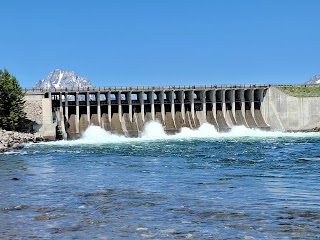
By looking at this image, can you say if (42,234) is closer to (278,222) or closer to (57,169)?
(278,222)

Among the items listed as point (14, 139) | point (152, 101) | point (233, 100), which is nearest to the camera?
point (14, 139)

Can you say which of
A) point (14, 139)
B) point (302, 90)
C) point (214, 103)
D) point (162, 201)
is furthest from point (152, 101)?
point (162, 201)

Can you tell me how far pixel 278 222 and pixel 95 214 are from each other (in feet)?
18.5

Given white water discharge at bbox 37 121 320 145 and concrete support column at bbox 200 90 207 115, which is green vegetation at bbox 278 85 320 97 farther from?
concrete support column at bbox 200 90 207 115

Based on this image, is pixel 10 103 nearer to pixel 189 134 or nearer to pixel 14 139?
pixel 14 139

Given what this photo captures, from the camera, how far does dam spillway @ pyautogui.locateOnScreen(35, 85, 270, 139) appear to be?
75.7 meters

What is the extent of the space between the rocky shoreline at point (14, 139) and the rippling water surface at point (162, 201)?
21.3 m

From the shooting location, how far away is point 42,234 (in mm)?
12969

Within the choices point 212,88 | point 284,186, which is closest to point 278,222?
point 284,186

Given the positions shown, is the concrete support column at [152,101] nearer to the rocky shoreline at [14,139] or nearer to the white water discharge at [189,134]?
the white water discharge at [189,134]

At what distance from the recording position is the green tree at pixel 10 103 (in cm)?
6481

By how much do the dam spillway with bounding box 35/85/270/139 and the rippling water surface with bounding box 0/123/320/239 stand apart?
42.1 metres

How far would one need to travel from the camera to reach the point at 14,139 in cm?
6097

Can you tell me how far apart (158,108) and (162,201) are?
64042mm
